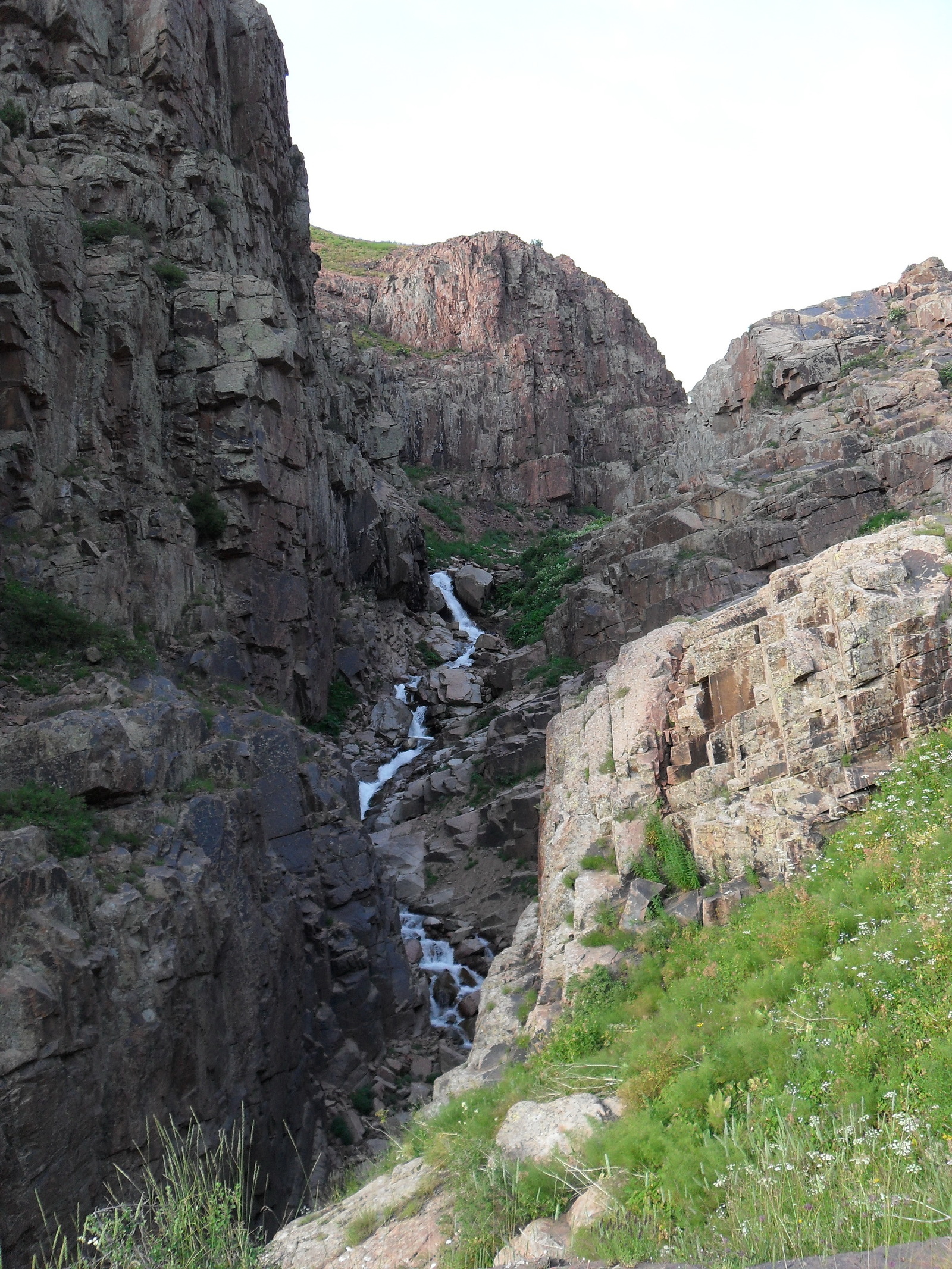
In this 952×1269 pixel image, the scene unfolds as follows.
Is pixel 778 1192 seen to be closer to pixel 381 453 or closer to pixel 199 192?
pixel 199 192

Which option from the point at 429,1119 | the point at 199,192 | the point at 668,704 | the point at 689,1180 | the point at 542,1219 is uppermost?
the point at 199,192

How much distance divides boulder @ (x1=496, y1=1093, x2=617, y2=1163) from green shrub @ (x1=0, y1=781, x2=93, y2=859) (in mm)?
8402

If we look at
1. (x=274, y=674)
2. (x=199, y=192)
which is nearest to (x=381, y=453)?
(x=199, y=192)

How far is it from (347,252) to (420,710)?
8034cm

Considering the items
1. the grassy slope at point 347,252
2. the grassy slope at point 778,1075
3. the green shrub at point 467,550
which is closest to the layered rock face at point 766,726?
the grassy slope at point 778,1075

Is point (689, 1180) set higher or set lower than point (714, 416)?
lower

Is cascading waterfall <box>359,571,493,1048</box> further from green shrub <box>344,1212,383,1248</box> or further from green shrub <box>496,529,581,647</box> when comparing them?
green shrub <box>344,1212,383,1248</box>

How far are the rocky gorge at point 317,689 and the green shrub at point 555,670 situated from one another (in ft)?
0.66

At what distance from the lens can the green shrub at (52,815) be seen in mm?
12969

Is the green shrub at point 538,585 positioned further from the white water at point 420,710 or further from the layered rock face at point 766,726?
the layered rock face at point 766,726

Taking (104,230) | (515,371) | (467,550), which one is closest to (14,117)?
(104,230)

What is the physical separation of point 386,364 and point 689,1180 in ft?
229

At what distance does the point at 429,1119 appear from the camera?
365 inches

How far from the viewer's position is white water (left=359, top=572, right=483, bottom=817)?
107ft
